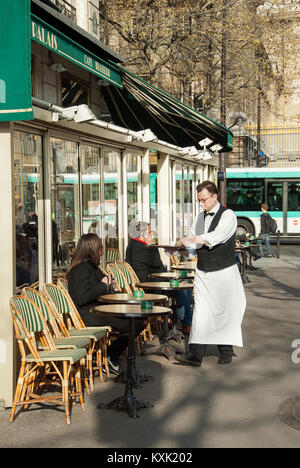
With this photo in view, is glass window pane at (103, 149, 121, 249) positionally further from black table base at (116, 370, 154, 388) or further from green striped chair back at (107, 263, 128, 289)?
black table base at (116, 370, 154, 388)

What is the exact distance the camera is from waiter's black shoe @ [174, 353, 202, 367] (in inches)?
283

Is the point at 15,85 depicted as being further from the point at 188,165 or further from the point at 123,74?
the point at 188,165

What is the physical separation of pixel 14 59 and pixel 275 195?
2340 cm

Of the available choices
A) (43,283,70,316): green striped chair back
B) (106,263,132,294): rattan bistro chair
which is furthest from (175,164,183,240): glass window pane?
(43,283,70,316): green striped chair back

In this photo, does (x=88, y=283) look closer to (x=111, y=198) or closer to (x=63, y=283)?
(x=63, y=283)

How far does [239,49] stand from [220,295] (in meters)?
18.5

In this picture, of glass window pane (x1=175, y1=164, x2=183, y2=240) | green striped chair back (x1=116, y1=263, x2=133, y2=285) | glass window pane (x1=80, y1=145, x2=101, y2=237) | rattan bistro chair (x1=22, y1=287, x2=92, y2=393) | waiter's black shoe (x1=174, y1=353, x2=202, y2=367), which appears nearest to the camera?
rattan bistro chair (x1=22, y1=287, x2=92, y2=393)

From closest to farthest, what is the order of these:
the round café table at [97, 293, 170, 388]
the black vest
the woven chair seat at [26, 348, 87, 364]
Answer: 1. the woven chair seat at [26, 348, 87, 364]
2. the round café table at [97, 293, 170, 388]
3. the black vest

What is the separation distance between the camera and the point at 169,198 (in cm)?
1388

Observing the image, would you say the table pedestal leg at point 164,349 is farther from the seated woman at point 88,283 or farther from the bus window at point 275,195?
the bus window at point 275,195

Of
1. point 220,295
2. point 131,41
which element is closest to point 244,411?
point 220,295

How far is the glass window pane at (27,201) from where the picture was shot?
6645 mm

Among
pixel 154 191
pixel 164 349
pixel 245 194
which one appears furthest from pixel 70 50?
pixel 245 194

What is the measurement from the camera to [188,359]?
7262 mm
